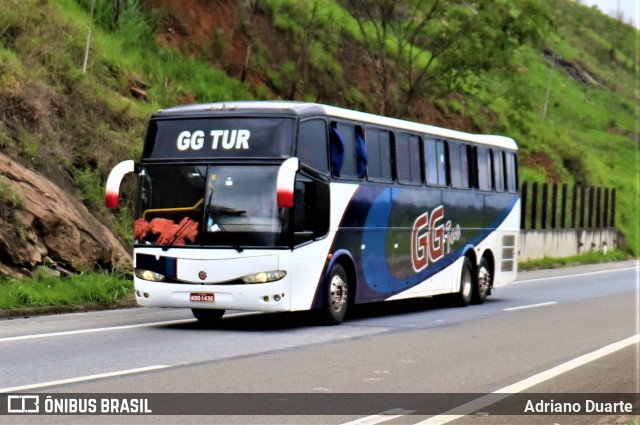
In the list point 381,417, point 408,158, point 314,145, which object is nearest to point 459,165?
point 408,158

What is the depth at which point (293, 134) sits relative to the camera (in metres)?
17.4

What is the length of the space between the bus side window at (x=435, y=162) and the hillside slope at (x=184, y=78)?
20.5 ft

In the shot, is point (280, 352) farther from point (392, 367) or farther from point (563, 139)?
point (563, 139)

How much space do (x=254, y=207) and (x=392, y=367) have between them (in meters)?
4.30

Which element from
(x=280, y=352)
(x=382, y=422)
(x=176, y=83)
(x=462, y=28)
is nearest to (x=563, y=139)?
(x=462, y=28)

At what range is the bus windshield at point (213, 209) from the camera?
667 inches

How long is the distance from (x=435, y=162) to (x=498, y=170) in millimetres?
4009

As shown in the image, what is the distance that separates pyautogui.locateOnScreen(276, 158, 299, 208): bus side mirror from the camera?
16.3 m

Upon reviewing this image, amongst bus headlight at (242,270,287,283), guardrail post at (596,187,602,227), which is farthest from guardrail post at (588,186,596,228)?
bus headlight at (242,270,287,283)

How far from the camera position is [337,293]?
18594 mm

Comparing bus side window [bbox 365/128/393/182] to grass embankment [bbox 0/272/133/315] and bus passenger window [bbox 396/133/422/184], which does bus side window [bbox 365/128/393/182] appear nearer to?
bus passenger window [bbox 396/133/422/184]

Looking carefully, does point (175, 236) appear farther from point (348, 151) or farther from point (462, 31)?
point (462, 31)

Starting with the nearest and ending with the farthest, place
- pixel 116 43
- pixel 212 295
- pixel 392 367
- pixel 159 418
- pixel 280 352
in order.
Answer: pixel 159 418 < pixel 392 367 < pixel 280 352 < pixel 212 295 < pixel 116 43

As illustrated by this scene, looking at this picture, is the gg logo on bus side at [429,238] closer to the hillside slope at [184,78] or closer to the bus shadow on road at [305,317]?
the bus shadow on road at [305,317]
